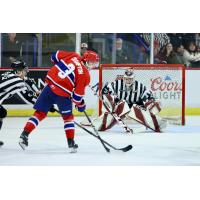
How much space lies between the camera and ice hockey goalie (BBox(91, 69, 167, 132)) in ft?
17.4

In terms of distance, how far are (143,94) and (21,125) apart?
1.11 metres

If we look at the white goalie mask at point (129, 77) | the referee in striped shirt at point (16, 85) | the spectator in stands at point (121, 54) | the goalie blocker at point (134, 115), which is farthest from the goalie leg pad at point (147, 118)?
the referee in striped shirt at point (16, 85)

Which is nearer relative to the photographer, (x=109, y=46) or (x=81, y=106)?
(x=81, y=106)

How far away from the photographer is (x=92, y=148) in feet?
15.3

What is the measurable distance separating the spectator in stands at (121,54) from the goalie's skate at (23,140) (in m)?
0.79

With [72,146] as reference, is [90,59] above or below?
above

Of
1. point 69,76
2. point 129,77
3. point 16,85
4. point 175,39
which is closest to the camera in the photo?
point 69,76

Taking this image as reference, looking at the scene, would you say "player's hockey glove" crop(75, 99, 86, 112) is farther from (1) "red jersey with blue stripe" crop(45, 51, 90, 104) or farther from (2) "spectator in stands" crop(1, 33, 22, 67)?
(2) "spectator in stands" crop(1, 33, 22, 67)

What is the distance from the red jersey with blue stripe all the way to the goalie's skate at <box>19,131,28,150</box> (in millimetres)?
311

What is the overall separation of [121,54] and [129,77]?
1.56ft

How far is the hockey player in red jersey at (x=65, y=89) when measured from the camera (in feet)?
14.9

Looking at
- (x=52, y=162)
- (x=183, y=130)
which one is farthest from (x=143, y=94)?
(x=52, y=162)

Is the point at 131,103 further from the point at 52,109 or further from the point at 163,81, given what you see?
the point at 52,109

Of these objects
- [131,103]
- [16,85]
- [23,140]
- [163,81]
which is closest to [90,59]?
[16,85]
